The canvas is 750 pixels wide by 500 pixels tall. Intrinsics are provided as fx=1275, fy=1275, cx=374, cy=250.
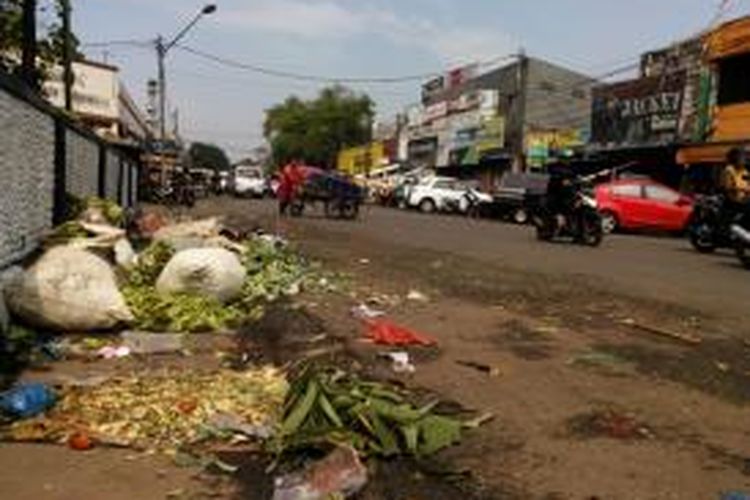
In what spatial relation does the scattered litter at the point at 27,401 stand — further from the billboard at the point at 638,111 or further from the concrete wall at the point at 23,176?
the billboard at the point at 638,111

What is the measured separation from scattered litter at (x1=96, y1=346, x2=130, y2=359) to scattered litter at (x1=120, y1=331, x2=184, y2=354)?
0.22 feet

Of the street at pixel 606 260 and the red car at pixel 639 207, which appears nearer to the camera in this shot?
the street at pixel 606 260

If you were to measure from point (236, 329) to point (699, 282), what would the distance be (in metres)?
8.33

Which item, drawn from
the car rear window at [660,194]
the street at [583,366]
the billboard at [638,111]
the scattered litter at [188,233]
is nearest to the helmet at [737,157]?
the street at [583,366]

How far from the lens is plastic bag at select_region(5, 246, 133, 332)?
33.7ft

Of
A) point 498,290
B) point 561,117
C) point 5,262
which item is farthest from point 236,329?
point 561,117

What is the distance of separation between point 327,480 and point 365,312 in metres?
6.09

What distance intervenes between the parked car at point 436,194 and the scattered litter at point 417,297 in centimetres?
3945

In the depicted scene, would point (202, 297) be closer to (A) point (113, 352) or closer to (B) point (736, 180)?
(A) point (113, 352)

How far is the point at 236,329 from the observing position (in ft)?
36.5

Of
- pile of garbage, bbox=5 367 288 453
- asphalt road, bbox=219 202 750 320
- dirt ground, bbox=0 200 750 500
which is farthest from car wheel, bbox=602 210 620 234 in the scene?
pile of garbage, bbox=5 367 288 453

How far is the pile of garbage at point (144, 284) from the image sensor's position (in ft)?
33.8

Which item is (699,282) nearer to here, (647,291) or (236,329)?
(647,291)

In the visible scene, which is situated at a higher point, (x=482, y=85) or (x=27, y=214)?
(x=482, y=85)
